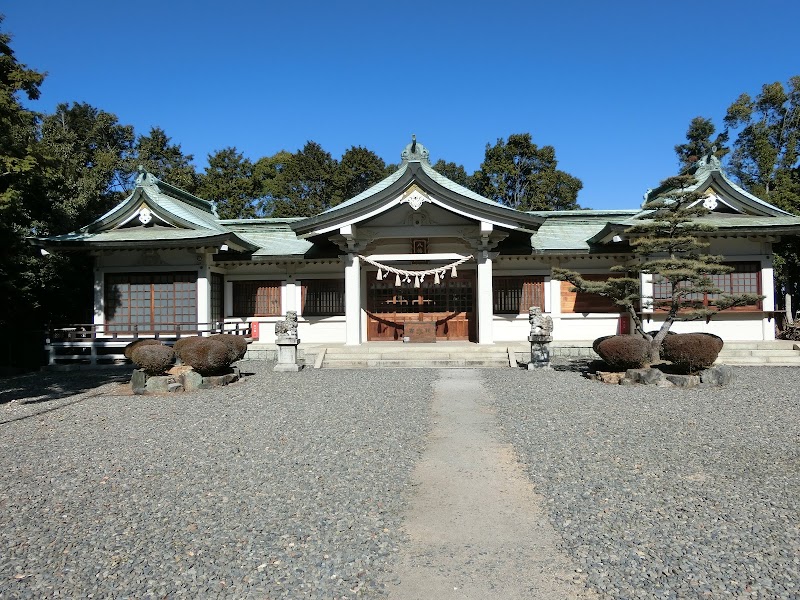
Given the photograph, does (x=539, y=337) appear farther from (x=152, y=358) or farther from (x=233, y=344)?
(x=152, y=358)

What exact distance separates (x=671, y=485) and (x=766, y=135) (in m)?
33.2

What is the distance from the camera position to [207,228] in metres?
16.9

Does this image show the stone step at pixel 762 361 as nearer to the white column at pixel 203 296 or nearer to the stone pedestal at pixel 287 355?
the stone pedestal at pixel 287 355

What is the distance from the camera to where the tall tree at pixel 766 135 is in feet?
86.5

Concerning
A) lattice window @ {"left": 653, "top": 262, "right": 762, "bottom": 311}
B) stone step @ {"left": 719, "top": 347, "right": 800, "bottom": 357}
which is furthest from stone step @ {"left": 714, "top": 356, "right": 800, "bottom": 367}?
lattice window @ {"left": 653, "top": 262, "right": 762, "bottom": 311}

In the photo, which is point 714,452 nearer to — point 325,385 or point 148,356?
point 325,385

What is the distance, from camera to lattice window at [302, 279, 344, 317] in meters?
18.3

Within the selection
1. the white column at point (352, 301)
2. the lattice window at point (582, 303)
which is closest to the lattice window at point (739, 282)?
the lattice window at point (582, 303)

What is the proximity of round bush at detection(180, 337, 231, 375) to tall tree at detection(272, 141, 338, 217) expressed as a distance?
2860cm

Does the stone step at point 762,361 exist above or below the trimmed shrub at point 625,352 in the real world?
below

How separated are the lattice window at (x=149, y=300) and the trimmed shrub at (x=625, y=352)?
40.5 ft

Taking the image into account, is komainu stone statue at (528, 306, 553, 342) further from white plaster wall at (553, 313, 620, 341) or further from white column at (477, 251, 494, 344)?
white plaster wall at (553, 313, 620, 341)

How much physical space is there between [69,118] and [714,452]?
4453cm

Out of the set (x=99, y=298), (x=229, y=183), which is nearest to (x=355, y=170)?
(x=229, y=183)
